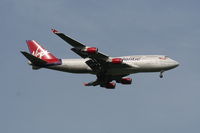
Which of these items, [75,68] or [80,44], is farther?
[75,68]

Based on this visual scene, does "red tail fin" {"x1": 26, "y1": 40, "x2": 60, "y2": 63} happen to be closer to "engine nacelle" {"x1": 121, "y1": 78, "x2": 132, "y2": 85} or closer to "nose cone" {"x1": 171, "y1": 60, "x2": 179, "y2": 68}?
"engine nacelle" {"x1": 121, "y1": 78, "x2": 132, "y2": 85}

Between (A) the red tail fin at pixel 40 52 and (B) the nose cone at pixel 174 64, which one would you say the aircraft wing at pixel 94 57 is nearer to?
(A) the red tail fin at pixel 40 52

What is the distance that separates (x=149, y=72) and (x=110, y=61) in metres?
6.75

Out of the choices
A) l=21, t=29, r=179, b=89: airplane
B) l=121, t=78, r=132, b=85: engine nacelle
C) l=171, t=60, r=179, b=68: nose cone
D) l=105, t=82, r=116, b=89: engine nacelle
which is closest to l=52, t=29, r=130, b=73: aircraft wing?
l=21, t=29, r=179, b=89: airplane

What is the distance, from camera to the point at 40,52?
100500 millimetres

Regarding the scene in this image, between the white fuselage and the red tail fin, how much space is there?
157 cm

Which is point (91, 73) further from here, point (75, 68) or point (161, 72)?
point (161, 72)

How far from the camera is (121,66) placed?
92125mm

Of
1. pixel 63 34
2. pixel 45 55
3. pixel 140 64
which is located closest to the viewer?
pixel 63 34

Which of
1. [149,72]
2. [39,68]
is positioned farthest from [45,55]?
[149,72]

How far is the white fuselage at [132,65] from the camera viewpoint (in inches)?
3607

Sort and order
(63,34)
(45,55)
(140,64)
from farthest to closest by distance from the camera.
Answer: (45,55)
(140,64)
(63,34)

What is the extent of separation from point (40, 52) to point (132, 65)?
18.3 m

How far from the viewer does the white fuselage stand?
9162 centimetres
